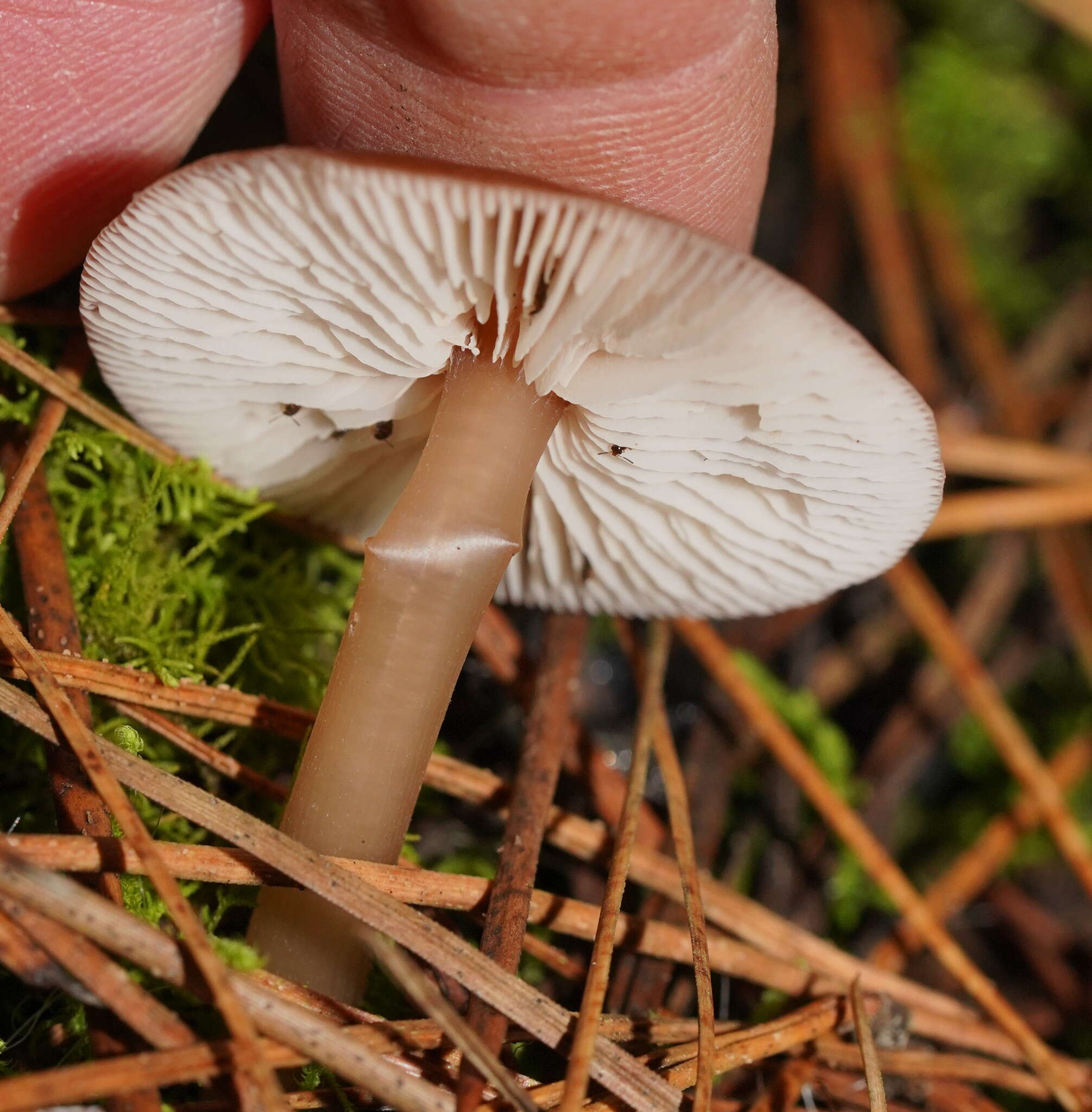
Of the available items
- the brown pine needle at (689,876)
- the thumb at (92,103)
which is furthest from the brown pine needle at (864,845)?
the thumb at (92,103)

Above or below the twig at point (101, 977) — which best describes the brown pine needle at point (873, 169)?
above

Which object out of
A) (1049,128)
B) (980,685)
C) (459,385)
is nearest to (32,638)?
(459,385)

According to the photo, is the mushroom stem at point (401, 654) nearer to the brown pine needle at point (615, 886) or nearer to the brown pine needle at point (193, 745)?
the brown pine needle at point (193, 745)

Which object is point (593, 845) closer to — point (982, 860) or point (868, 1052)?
point (868, 1052)

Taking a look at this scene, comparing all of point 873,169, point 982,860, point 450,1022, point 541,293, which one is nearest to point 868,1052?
point 450,1022

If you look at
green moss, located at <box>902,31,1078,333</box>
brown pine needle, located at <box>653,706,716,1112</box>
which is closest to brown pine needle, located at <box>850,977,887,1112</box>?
brown pine needle, located at <box>653,706,716,1112</box>
